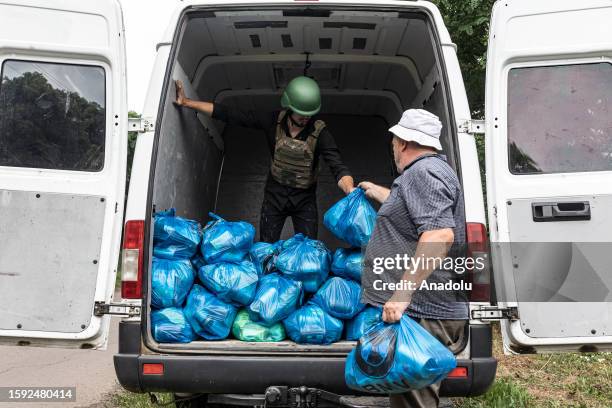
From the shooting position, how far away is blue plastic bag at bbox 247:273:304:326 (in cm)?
343

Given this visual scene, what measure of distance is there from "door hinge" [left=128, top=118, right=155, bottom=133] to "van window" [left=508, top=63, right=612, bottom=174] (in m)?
1.78

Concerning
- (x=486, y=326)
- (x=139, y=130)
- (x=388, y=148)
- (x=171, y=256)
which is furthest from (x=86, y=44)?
(x=388, y=148)

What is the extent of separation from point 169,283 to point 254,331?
1.68 feet

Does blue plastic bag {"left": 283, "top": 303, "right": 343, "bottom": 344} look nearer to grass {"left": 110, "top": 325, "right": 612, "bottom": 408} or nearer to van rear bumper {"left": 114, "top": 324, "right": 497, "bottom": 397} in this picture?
van rear bumper {"left": 114, "top": 324, "right": 497, "bottom": 397}

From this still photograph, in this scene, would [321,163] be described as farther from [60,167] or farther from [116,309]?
[116,309]

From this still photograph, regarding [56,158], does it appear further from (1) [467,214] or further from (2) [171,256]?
(1) [467,214]

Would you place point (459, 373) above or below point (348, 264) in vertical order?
below

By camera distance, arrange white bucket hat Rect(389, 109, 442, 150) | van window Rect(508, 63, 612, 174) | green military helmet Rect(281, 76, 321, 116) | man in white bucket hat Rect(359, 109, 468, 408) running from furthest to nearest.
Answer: green military helmet Rect(281, 76, 321, 116)
van window Rect(508, 63, 612, 174)
white bucket hat Rect(389, 109, 442, 150)
man in white bucket hat Rect(359, 109, 468, 408)

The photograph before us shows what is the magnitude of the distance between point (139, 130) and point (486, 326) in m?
1.95

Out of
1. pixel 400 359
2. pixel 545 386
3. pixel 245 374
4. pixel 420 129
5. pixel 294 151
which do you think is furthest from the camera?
pixel 545 386

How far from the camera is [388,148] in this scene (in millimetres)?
6484

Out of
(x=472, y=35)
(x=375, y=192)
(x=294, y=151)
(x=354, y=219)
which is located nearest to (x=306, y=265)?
(x=354, y=219)

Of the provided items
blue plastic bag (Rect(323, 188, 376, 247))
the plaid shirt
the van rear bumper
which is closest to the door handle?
the plaid shirt

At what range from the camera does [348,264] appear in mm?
3582
